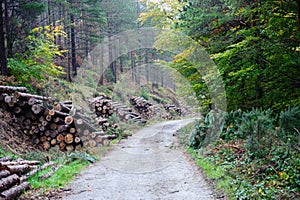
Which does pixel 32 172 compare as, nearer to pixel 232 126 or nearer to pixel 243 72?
pixel 243 72

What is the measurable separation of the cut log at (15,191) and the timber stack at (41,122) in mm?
3977

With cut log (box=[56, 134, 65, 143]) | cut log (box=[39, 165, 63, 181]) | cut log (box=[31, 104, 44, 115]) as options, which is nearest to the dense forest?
cut log (box=[31, 104, 44, 115])

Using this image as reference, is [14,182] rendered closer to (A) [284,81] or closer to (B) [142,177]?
(B) [142,177]

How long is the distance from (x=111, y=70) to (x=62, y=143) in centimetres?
2378

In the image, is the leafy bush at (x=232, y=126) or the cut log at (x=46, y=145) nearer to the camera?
the leafy bush at (x=232, y=126)

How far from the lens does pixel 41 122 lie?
945cm

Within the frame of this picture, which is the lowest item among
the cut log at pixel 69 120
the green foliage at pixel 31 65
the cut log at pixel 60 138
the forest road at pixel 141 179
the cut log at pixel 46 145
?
the forest road at pixel 141 179

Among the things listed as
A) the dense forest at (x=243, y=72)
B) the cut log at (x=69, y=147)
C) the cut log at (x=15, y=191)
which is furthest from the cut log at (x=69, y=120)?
the cut log at (x=15, y=191)

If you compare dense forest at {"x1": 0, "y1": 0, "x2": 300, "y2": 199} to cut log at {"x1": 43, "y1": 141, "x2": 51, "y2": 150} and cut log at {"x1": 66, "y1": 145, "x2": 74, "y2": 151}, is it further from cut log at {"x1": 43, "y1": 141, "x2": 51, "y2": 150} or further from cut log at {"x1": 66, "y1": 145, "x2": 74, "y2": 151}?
cut log at {"x1": 66, "y1": 145, "x2": 74, "y2": 151}

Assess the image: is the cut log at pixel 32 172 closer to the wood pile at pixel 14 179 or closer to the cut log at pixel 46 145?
the wood pile at pixel 14 179

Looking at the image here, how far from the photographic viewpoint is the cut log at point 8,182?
4.77m

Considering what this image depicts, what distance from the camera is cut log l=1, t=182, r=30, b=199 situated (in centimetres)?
465

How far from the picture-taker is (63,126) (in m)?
9.39

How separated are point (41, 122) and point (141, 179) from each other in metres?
4.71
